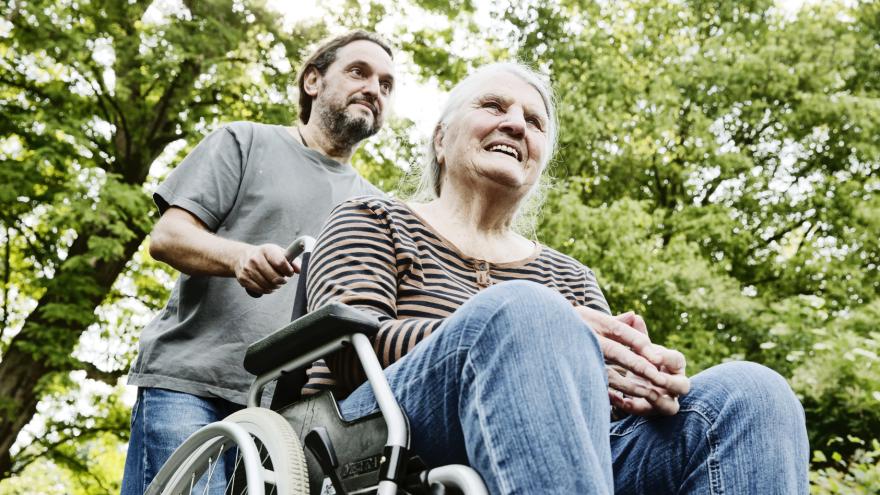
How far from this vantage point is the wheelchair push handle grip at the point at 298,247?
1.75 metres

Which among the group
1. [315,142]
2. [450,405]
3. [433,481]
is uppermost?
[315,142]

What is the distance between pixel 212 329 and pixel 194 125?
19.9ft

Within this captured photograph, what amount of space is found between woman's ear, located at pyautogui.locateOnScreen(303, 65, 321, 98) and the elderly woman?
69 cm

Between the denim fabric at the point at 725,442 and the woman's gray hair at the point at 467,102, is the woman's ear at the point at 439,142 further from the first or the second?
the denim fabric at the point at 725,442

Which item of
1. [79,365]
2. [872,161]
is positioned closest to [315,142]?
[79,365]

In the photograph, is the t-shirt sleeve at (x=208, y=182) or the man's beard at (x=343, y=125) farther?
the man's beard at (x=343, y=125)

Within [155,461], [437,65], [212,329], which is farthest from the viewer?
[437,65]

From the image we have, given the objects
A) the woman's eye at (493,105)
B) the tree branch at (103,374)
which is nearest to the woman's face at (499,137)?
the woman's eye at (493,105)

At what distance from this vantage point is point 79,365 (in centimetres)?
691

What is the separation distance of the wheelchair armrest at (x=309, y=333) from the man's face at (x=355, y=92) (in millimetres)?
1213

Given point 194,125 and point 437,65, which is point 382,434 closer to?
point 194,125

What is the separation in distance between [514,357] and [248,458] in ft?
1.51

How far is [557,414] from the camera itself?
1.05 m

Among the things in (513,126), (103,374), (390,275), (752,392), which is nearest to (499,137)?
(513,126)
